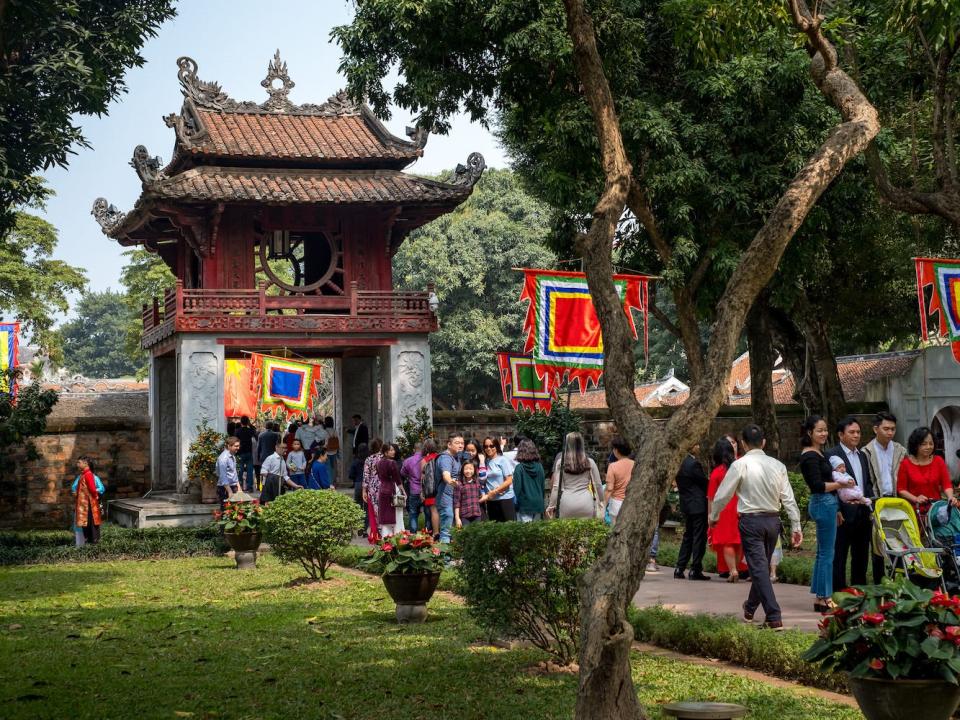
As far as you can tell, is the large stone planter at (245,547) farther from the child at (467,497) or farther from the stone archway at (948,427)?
the stone archway at (948,427)

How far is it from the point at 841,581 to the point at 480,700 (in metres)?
4.18

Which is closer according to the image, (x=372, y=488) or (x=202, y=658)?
(x=202, y=658)

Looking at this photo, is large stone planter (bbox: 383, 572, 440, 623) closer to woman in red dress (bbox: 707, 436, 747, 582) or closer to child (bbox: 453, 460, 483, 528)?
woman in red dress (bbox: 707, 436, 747, 582)

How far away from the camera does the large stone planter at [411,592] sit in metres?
10.3

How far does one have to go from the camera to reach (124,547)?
18156mm

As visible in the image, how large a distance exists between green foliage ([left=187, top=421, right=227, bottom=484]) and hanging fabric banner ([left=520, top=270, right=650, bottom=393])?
9091mm

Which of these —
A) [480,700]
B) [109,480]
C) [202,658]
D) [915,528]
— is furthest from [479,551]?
[109,480]

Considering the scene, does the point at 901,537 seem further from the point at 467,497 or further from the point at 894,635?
the point at 467,497

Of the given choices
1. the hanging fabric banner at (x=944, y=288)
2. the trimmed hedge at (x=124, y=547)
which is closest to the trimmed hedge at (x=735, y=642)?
the hanging fabric banner at (x=944, y=288)

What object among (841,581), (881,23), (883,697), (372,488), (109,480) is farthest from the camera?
(109,480)

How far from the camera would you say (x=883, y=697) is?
5.53m

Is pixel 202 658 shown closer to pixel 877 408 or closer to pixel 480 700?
pixel 480 700

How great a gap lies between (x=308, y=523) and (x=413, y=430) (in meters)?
10.8

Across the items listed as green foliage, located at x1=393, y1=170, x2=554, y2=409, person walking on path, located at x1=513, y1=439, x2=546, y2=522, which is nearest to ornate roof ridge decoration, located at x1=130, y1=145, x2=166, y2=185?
person walking on path, located at x1=513, y1=439, x2=546, y2=522
